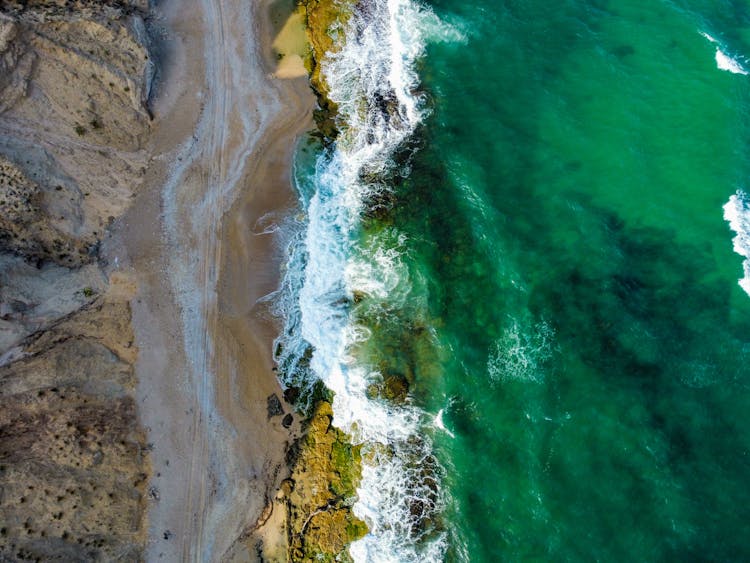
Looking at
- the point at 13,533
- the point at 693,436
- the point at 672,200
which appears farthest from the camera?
the point at 672,200

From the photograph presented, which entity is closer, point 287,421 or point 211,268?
point 287,421

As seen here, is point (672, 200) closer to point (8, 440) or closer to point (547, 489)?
point (547, 489)

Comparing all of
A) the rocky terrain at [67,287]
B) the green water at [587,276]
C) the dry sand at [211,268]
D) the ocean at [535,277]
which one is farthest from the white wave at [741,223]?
the rocky terrain at [67,287]

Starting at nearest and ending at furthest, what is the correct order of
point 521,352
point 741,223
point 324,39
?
point 521,352, point 741,223, point 324,39

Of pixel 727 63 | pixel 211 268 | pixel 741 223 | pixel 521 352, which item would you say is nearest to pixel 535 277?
pixel 521 352

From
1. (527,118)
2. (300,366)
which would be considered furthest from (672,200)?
(300,366)

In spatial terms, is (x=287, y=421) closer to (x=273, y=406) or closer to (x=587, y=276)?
(x=273, y=406)
